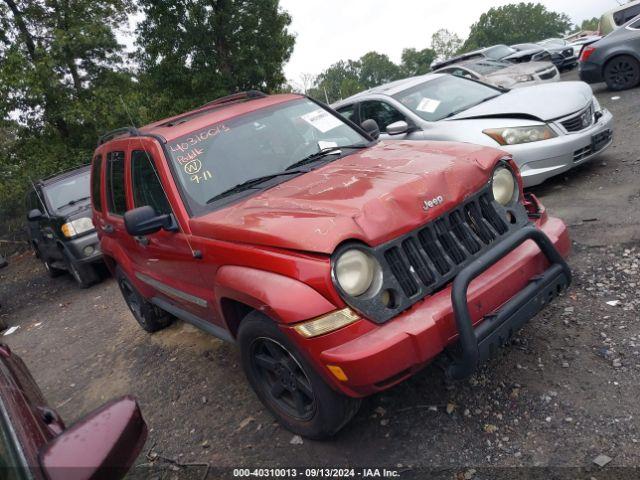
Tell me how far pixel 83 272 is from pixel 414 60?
102775 mm

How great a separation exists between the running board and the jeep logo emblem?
145 centimetres

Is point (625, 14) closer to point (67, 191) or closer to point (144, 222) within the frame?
point (67, 191)

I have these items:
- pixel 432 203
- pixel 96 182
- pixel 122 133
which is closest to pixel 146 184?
pixel 122 133

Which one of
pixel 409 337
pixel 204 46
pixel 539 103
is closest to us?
pixel 409 337

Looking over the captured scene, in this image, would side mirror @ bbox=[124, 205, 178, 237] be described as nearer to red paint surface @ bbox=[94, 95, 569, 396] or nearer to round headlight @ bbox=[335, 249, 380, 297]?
red paint surface @ bbox=[94, 95, 569, 396]

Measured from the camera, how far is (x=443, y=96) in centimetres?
684

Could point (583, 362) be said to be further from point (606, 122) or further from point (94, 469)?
point (606, 122)

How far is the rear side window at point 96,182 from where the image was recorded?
495 cm

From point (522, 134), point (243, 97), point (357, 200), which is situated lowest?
point (522, 134)

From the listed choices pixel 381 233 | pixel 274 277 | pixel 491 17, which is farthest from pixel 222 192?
pixel 491 17

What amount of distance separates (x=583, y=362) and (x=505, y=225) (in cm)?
93

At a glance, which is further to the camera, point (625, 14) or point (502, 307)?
point (625, 14)

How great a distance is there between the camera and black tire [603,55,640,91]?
1006 centimetres

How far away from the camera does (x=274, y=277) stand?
254 centimetres
